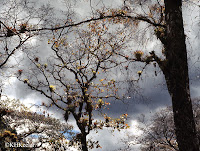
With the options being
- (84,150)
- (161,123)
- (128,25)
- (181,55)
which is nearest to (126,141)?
(161,123)

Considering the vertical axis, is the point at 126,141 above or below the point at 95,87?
below

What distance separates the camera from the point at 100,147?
1216 centimetres

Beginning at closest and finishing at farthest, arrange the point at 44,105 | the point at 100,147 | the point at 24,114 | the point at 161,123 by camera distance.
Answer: the point at 44,105 → the point at 100,147 → the point at 24,114 → the point at 161,123

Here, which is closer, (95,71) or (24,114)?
(95,71)

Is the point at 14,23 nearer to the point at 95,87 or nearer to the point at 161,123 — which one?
the point at 95,87

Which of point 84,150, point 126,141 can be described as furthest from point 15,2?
point 126,141

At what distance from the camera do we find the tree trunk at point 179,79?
3232mm

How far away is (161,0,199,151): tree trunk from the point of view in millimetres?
3232

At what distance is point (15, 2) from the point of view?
14.5ft

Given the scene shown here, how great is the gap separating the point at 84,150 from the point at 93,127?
146 cm

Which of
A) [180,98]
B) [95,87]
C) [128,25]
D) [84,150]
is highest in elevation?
[128,25]

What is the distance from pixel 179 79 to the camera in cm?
343

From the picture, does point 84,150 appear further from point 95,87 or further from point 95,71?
point 95,71

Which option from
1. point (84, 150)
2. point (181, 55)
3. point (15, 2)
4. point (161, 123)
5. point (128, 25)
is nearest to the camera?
point (181, 55)
